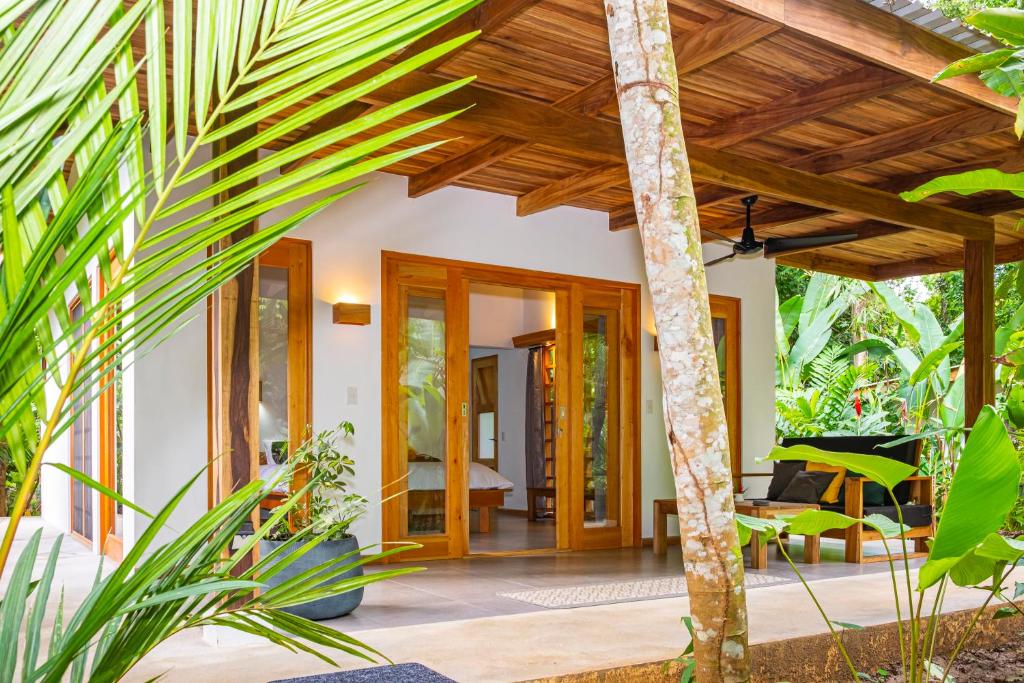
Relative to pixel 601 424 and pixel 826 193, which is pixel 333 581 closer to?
pixel 601 424

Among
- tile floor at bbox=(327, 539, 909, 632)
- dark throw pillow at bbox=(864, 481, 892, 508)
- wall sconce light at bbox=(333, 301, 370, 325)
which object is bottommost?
tile floor at bbox=(327, 539, 909, 632)

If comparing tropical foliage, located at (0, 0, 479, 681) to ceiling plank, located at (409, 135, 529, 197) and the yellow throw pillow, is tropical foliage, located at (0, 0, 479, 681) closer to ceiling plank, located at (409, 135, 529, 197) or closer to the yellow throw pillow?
ceiling plank, located at (409, 135, 529, 197)

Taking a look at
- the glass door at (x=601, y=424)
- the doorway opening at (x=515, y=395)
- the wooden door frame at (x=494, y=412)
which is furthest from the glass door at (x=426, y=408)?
the wooden door frame at (x=494, y=412)

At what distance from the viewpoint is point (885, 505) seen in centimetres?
722

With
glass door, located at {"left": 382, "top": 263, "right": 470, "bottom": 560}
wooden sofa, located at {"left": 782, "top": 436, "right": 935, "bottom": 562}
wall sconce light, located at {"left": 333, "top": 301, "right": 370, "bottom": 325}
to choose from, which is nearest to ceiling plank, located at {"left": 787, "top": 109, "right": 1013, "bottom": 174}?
wooden sofa, located at {"left": 782, "top": 436, "right": 935, "bottom": 562}

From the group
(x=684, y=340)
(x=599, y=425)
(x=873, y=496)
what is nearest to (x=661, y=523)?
(x=599, y=425)

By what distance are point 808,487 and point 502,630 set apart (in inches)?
181

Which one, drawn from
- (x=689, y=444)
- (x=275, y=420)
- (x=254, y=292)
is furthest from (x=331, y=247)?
(x=689, y=444)

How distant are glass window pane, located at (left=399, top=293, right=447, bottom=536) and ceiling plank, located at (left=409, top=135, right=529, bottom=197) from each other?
82 centimetres

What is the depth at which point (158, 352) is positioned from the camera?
5.41m

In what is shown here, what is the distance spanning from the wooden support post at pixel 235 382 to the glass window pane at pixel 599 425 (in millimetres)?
4117

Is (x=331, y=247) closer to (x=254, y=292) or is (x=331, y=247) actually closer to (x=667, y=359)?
(x=254, y=292)

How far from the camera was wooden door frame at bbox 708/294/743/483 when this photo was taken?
8273 millimetres

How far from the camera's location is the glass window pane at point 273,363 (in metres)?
5.97
